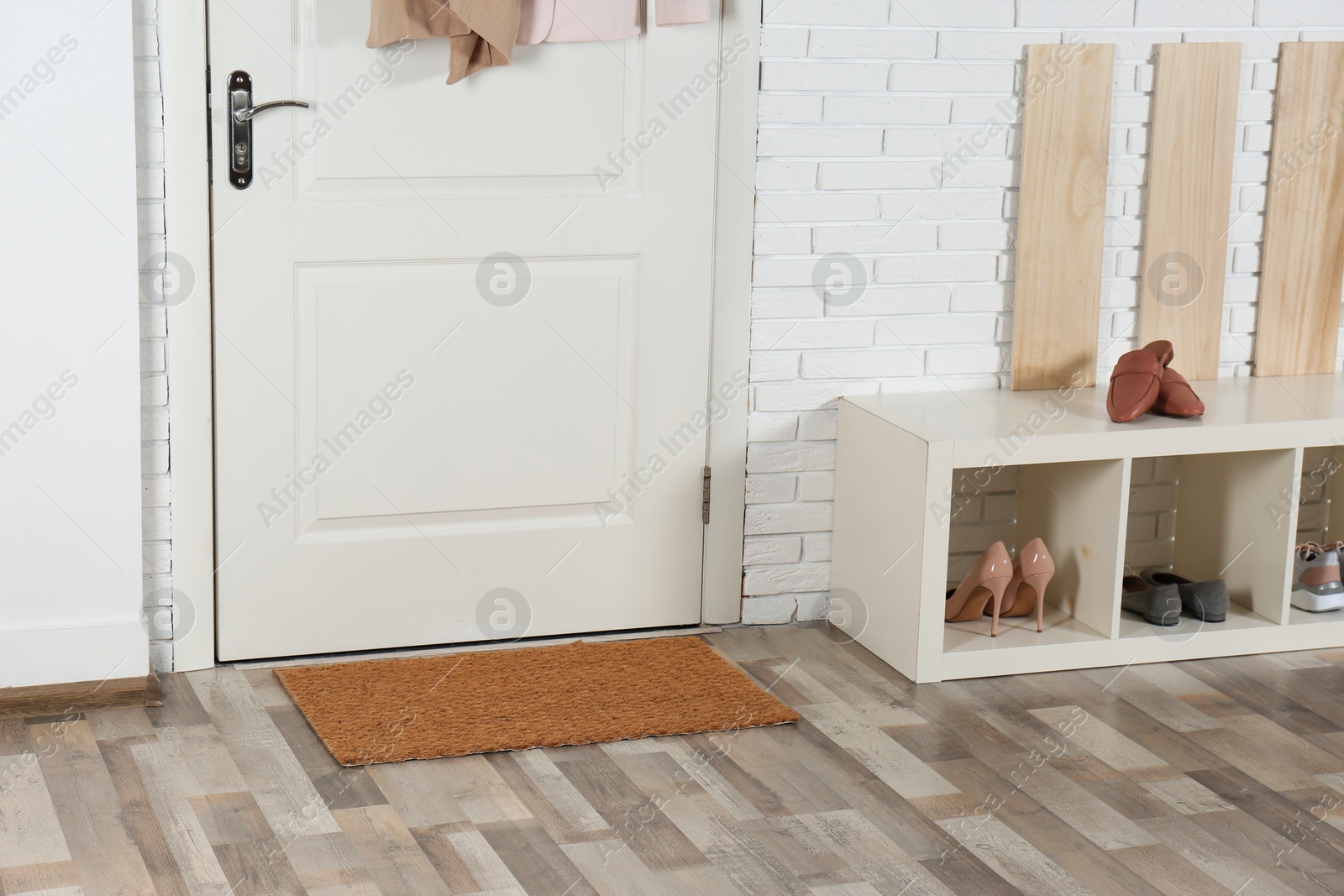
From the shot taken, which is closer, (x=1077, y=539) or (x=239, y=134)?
(x=239, y=134)

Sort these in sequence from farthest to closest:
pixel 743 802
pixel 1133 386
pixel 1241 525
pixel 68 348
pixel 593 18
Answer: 1. pixel 1241 525
2. pixel 1133 386
3. pixel 593 18
4. pixel 68 348
5. pixel 743 802

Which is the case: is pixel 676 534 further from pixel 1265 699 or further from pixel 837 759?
pixel 1265 699

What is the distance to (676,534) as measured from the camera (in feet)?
9.74

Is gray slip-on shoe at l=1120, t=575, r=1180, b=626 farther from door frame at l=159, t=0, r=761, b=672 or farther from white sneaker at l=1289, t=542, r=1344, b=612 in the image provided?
door frame at l=159, t=0, r=761, b=672

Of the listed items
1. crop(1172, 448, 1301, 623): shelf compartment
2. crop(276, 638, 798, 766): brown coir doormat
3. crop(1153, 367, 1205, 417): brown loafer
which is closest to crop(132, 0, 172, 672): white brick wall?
crop(276, 638, 798, 766): brown coir doormat

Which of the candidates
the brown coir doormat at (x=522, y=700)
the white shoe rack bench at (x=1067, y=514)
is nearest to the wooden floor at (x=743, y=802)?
the brown coir doormat at (x=522, y=700)

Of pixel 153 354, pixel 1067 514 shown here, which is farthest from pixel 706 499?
pixel 153 354

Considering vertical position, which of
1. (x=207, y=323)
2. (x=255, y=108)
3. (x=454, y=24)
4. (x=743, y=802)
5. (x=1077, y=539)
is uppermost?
(x=454, y=24)

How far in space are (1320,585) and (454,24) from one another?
207cm

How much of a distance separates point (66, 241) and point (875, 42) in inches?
60.4

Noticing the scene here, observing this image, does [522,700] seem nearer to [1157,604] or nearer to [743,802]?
[743,802]

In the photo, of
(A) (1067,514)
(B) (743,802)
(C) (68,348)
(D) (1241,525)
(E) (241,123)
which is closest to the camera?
(B) (743,802)

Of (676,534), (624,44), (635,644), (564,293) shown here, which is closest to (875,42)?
(624,44)

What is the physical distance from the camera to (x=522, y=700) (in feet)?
8.55
